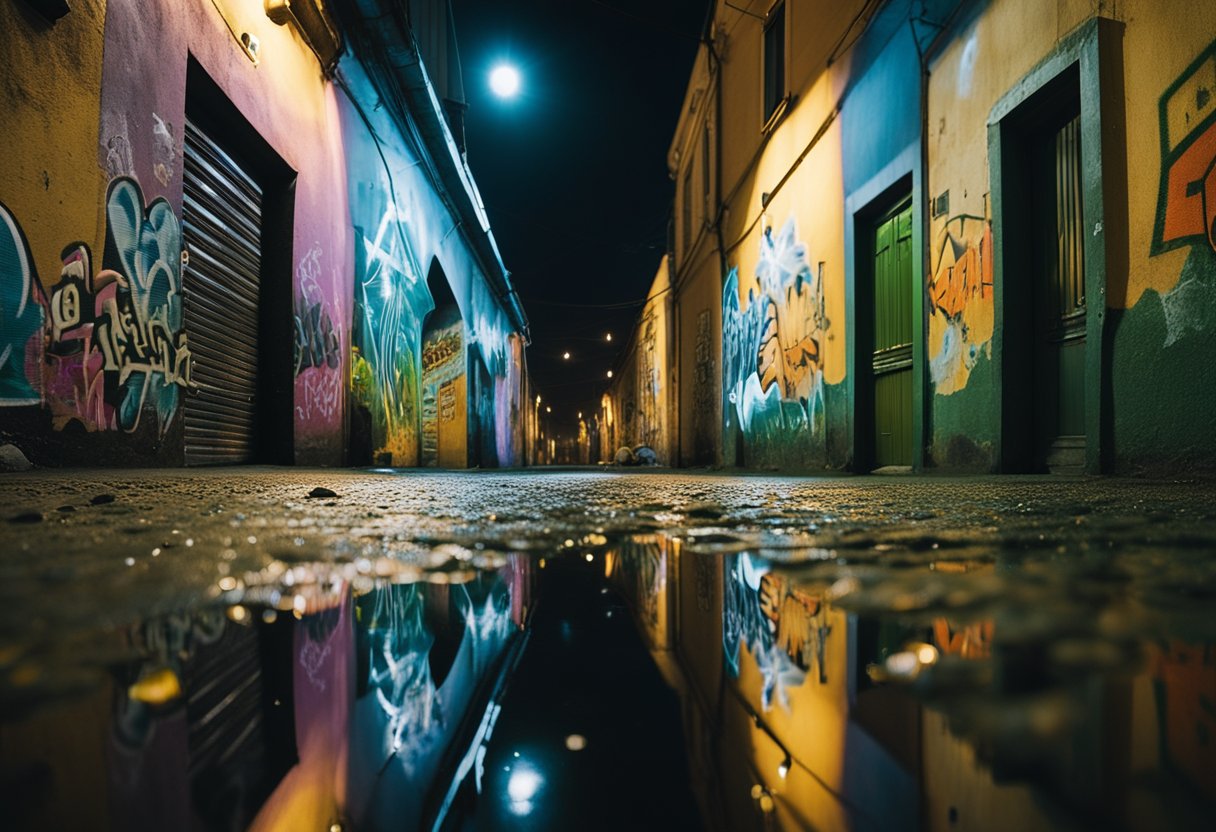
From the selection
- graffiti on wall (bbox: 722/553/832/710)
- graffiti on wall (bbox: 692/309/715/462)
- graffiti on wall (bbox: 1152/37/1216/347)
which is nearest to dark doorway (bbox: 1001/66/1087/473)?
graffiti on wall (bbox: 1152/37/1216/347)

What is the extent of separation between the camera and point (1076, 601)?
0.59 meters

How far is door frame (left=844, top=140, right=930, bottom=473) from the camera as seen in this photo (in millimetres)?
5125

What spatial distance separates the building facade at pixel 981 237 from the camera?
312 centimetres

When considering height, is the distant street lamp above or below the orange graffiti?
above

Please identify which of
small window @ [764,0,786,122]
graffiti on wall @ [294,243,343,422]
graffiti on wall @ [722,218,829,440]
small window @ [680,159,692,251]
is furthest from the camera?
small window @ [680,159,692,251]

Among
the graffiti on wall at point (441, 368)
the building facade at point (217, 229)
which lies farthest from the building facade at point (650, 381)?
the building facade at point (217, 229)

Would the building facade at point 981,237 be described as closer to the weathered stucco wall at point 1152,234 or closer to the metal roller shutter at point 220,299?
the weathered stucco wall at point 1152,234

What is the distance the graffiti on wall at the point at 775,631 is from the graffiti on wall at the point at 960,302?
4.22 m

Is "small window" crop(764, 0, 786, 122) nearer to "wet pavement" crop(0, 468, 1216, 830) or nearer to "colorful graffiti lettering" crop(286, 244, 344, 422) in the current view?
"colorful graffiti lettering" crop(286, 244, 344, 422)

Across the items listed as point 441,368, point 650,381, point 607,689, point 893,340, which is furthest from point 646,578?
point 650,381

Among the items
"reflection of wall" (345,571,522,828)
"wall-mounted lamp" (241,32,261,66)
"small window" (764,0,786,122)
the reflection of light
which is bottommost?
the reflection of light

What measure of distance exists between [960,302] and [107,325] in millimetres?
5374

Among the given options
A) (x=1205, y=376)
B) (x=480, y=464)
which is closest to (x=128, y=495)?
(x=1205, y=376)

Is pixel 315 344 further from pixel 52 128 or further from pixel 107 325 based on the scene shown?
pixel 52 128
